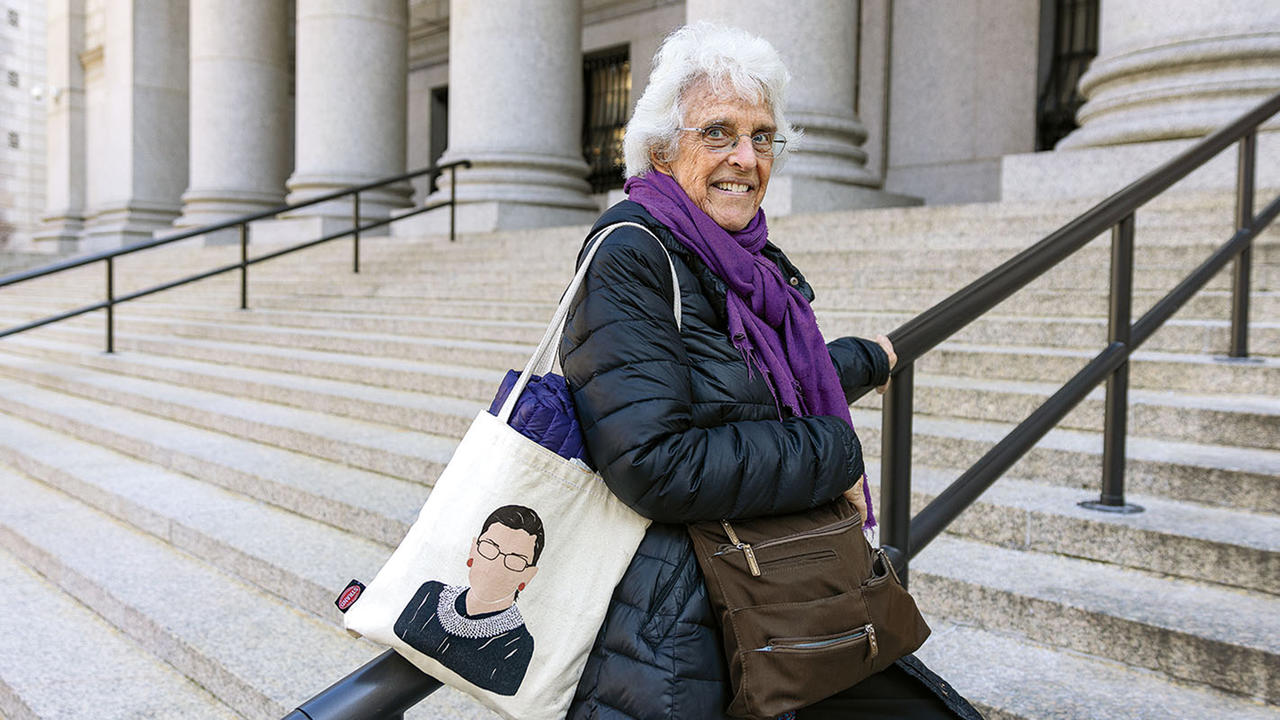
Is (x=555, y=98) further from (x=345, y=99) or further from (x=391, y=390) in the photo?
(x=391, y=390)

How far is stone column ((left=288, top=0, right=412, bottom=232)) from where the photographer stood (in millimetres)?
11984

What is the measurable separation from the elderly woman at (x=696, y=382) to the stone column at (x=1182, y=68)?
5.29 metres

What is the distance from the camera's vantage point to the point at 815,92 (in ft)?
25.6

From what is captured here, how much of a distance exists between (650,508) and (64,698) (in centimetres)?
257

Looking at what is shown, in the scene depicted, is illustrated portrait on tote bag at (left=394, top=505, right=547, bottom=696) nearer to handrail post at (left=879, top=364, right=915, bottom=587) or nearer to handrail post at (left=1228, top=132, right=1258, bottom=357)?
handrail post at (left=879, top=364, right=915, bottom=587)

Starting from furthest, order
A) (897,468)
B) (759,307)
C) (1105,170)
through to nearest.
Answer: (1105,170) → (897,468) → (759,307)

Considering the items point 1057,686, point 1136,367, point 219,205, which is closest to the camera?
point 1057,686

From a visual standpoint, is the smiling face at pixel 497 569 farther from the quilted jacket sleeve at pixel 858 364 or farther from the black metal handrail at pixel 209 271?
the black metal handrail at pixel 209 271

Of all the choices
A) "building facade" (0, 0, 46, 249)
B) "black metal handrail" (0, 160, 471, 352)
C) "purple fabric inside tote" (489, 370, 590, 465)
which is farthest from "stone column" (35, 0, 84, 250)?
"building facade" (0, 0, 46, 249)

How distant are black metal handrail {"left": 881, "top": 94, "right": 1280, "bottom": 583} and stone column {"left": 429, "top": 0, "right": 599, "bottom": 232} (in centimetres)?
742

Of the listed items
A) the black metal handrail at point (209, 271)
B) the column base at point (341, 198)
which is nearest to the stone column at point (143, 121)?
the column base at point (341, 198)

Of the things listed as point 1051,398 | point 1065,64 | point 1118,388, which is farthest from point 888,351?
point 1065,64

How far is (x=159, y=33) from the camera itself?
16.9 meters

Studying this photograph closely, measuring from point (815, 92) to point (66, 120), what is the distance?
17.6m
